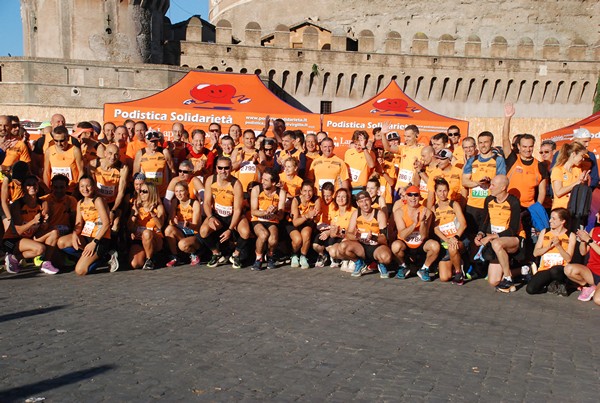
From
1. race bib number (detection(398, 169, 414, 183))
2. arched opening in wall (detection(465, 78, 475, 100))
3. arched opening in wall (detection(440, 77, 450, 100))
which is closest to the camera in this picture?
race bib number (detection(398, 169, 414, 183))

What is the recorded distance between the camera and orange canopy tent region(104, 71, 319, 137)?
45.4ft

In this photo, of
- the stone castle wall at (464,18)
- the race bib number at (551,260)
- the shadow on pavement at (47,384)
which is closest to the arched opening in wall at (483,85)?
the stone castle wall at (464,18)

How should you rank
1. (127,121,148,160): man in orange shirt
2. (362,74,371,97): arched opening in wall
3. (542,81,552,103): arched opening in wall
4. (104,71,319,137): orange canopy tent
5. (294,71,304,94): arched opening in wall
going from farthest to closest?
(542,81,552,103): arched opening in wall → (362,74,371,97): arched opening in wall → (294,71,304,94): arched opening in wall → (104,71,319,137): orange canopy tent → (127,121,148,160): man in orange shirt

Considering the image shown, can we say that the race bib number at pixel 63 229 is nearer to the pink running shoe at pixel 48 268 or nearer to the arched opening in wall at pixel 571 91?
the pink running shoe at pixel 48 268

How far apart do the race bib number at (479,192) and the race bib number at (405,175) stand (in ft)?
3.20

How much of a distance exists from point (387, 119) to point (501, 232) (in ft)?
25.9

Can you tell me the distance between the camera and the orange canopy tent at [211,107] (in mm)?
Result: 13852

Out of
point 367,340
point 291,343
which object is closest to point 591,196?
point 367,340

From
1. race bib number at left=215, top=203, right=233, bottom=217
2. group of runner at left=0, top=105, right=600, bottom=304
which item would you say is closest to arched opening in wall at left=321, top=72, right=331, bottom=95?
group of runner at left=0, top=105, right=600, bottom=304

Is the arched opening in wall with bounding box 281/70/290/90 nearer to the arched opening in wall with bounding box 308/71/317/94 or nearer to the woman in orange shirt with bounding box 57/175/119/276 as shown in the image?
the arched opening in wall with bounding box 308/71/317/94

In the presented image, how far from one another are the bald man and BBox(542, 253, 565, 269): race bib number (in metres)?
0.42

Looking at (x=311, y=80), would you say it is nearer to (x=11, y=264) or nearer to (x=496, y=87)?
(x=496, y=87)

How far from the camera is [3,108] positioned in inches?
1077

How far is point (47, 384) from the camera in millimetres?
3924
